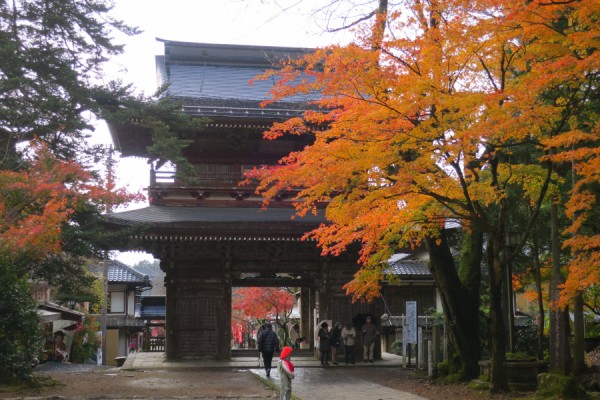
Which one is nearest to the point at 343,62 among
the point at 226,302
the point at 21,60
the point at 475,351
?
the point at 475,351

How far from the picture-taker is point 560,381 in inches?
453

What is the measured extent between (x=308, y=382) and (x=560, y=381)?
6.09 meters

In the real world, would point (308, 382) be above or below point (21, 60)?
below

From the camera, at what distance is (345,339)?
2039 centimetres

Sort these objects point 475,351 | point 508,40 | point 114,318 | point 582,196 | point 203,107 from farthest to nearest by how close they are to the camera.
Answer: point 114,318 < point 203,107 < point 475,351 < point 508,40 < point 582,196

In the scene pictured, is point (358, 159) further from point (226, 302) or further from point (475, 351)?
point (226, 302)

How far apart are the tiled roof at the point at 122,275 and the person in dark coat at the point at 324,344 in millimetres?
21632

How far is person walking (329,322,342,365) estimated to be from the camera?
20.3 m

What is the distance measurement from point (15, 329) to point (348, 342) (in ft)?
33.4

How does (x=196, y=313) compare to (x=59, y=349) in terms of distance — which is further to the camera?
(x=59, y=349)

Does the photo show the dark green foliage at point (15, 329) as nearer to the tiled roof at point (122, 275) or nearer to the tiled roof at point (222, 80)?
the tiled roof at point (222, 80)

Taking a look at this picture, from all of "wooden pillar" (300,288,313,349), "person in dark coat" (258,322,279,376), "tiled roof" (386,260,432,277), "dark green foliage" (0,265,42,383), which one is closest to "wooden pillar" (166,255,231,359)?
"person in dark coat" (258,322,279,376)

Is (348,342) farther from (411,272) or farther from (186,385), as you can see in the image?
(411,272)

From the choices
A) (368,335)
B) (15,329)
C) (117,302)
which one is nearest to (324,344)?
(368,335)
